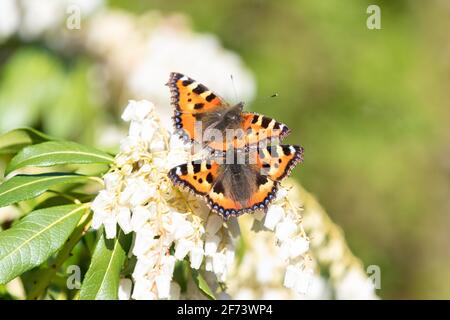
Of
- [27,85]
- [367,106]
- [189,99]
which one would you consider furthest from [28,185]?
[367,106]

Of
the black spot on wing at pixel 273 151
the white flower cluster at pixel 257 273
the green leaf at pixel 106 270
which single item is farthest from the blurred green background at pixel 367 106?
the green leaf at pixel 106 270

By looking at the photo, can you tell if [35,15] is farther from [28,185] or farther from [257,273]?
[28,185]

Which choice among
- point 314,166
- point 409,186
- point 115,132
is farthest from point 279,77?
point 115,132

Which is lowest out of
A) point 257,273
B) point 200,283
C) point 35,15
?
point 257,273

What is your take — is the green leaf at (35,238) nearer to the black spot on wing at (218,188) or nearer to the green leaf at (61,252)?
the green leaf at (61,252)

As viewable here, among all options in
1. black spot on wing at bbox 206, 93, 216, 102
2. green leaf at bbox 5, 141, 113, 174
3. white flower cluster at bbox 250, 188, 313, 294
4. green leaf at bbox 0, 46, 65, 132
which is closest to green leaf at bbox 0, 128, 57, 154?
green leaf at bbox 5, 141, 113, 174

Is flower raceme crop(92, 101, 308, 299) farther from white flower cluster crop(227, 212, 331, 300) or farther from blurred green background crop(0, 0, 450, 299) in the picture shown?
blurred green background crop(0, 0, 450, 299)

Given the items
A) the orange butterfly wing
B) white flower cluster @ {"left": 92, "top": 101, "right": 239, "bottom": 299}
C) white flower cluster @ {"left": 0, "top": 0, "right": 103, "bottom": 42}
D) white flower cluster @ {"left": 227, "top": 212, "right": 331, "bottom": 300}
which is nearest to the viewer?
white flower cluster @ {"left": 92, "top": 101, "right": 239, "bottom": 299}
